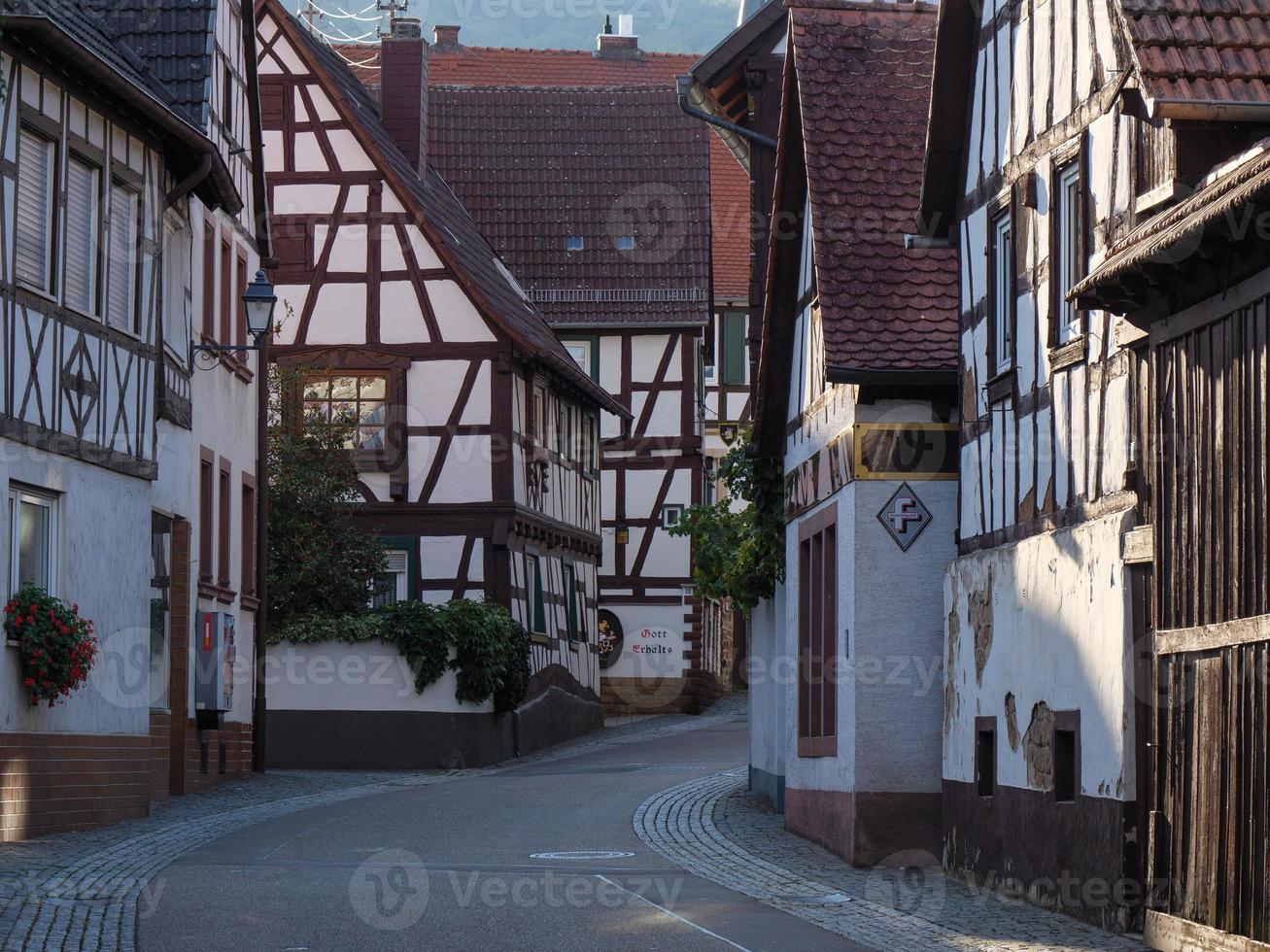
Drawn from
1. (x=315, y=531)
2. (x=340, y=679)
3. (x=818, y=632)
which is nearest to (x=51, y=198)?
(x=818, y=632)

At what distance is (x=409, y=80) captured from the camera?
122ft

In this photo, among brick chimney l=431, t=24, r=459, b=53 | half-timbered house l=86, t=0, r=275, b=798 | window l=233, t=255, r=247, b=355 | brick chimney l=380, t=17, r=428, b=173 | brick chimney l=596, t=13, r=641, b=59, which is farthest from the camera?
brick chimney l=596, t=13, r=641, b=59

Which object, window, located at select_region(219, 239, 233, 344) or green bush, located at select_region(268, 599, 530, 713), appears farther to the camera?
green bush, located at select_region(268, 599, 530, 713)

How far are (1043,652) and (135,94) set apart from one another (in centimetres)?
923

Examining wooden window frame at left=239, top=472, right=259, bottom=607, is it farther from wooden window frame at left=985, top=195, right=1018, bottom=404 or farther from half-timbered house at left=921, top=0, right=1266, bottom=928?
wooden window frame at left=985, top=195, right=1018, bottom=404

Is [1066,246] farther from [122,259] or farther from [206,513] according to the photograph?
[206,513]

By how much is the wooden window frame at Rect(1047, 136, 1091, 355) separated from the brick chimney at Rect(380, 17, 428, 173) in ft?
81.6

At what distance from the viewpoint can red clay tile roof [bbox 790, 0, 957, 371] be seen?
15.9 meters

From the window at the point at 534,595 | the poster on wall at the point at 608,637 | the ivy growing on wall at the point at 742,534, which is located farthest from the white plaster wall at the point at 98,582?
the poster on wall at the point at 608,637

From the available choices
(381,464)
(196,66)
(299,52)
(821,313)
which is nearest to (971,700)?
(821,313)

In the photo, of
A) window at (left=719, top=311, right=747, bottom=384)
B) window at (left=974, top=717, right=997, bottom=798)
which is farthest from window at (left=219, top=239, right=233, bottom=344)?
window at (left=719, top=311, right=747, bottom=384)

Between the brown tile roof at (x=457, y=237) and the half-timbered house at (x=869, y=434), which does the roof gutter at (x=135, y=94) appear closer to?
the half-timbered house at (x=869, y=434)

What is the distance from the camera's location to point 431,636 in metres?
28.5

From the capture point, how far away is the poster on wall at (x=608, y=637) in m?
42.5
